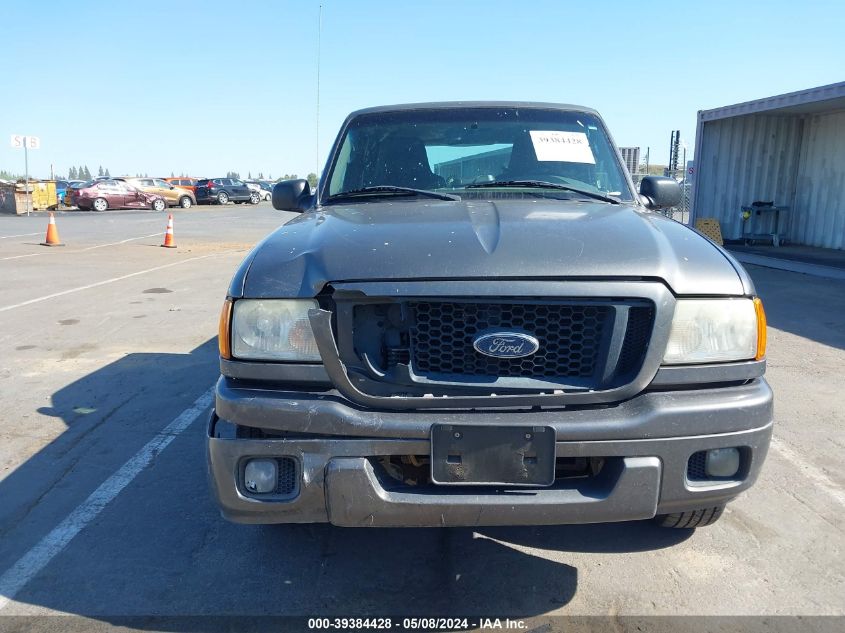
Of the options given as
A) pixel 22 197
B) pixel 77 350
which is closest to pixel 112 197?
pixel 22 197

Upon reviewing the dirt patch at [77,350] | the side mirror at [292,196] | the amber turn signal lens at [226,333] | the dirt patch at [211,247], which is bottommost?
the dirt patch at [211,247]

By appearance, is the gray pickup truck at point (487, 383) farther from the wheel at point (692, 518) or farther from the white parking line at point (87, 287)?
the white parking line at point (87, 287)

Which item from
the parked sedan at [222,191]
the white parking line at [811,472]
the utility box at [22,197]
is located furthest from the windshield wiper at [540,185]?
the parked sedan at [222,191]

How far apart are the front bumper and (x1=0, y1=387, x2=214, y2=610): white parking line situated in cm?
123

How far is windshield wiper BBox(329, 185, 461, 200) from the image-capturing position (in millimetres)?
3436

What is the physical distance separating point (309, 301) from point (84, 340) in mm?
5453

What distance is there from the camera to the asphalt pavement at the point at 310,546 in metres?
2.72

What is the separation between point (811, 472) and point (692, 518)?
1.38 meters

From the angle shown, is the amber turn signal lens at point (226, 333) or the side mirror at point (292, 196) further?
the side mirror at point (292, 196)

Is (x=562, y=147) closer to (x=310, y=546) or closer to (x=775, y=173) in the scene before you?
(x=310, y=546)

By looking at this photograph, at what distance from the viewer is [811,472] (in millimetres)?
3926

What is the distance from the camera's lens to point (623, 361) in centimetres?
237

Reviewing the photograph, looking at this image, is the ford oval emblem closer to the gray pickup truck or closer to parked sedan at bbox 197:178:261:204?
the gray pickup truck

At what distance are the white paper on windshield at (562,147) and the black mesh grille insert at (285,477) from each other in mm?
2253
